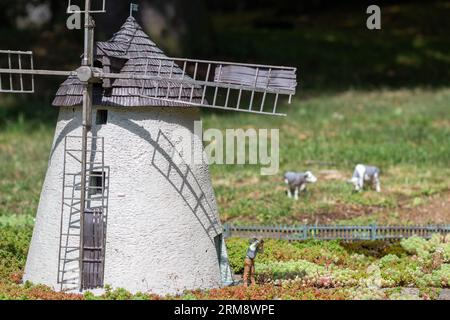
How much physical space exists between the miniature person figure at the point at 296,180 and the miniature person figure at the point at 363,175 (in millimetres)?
1064

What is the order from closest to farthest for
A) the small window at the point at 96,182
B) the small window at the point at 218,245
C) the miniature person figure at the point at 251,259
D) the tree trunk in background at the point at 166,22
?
the small window at the point at 96,182
the miniature person figure at the point at 251,259
the small window at the point at 218,245
the tree trunk in background at the point at 166,22

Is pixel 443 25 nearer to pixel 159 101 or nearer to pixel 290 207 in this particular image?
pixel 290 207

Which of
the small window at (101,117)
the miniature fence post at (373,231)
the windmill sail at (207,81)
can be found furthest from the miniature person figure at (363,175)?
the small window at (101,117)

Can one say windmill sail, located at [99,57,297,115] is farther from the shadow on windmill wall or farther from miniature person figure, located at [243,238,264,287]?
miniature person figure, located at [243,238,264,287]

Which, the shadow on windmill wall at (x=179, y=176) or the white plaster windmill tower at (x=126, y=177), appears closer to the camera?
the white plaster windmill tower at (x=126, y=177)

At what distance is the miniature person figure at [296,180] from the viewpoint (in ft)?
80.2

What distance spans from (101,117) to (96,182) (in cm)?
106

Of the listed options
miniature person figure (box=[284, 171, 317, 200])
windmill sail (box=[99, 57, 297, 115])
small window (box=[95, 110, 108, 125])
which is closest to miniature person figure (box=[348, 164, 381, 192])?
miniature person figure (box=[284, 171, 317, 200])

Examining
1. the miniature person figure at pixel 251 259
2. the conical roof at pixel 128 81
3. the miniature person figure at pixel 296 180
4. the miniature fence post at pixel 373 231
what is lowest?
the miniature person figure at pixel 251 259

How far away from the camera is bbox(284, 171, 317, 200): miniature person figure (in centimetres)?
2445

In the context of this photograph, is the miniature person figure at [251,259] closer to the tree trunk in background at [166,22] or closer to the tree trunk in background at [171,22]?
the tree trunk in background at [166,22]

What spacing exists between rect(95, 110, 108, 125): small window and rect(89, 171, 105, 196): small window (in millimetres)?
827

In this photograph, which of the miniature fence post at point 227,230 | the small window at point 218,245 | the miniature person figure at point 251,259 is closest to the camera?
the miniature person figure at point 251,259

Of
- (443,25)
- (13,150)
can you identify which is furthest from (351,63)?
(13,150)
